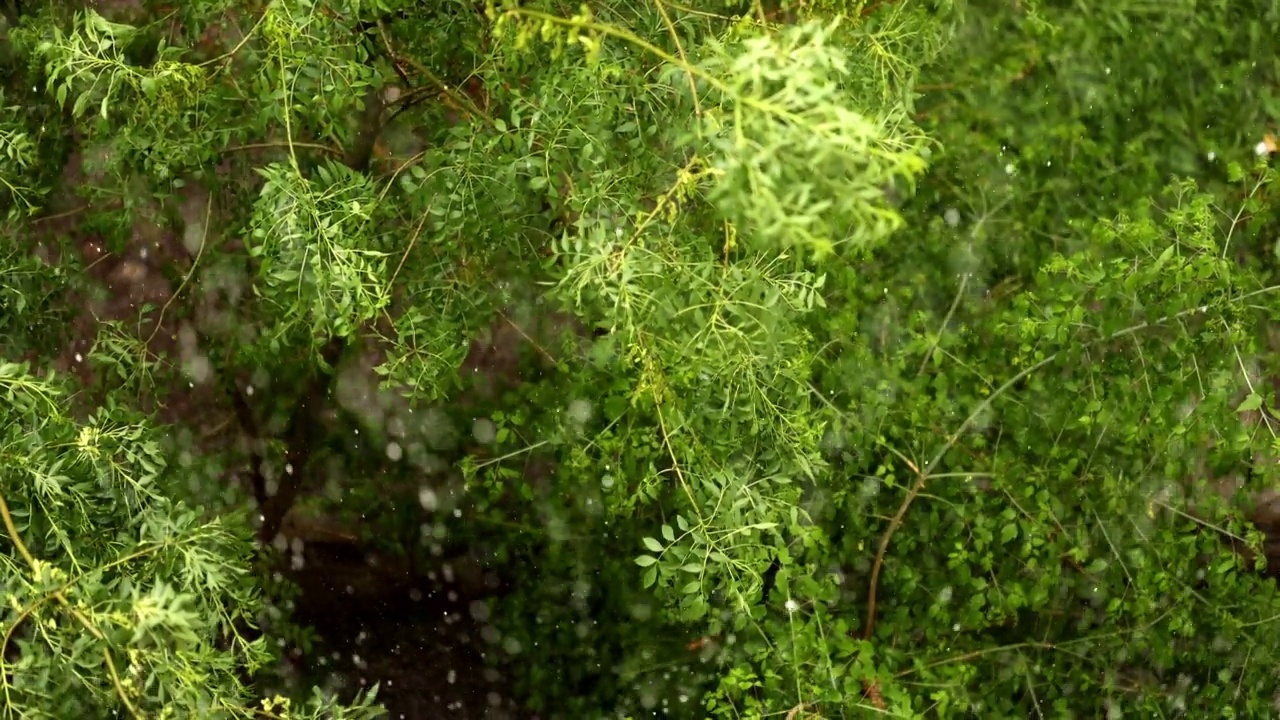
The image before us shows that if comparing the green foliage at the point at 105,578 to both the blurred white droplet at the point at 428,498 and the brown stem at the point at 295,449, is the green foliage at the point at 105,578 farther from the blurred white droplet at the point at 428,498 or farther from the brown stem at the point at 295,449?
the blurred white droplet at the point at 428,498

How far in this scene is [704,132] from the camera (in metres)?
2.01

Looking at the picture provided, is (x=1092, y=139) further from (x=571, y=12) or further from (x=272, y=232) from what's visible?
(x=272, y=232)

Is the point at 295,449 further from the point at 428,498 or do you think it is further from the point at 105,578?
the point at 105,578

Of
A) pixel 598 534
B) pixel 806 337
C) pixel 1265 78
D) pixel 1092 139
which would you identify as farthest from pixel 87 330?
pixel 1265 78

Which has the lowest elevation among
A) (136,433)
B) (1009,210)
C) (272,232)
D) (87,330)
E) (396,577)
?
(396,577)

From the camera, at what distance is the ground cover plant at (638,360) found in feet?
8.04

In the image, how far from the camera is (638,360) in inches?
108

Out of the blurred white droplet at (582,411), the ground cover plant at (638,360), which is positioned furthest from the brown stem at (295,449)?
the blurred white droplet at (582,411)

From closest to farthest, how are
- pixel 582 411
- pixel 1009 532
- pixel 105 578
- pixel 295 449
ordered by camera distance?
pixel 105 578, pixel 1009 532, pixel 582 411, pixel 295 449

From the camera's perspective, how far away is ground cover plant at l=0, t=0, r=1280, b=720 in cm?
245

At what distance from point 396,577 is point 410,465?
59 centimetres

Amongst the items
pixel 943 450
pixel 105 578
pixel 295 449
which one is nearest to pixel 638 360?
pixel 105 578

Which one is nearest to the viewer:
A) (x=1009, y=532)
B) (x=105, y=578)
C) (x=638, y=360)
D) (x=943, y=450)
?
(x=105, y=578)

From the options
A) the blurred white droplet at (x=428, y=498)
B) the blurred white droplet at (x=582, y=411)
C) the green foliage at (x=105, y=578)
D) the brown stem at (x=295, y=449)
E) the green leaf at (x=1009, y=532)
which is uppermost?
the green foliage at (x=105, y=578)
